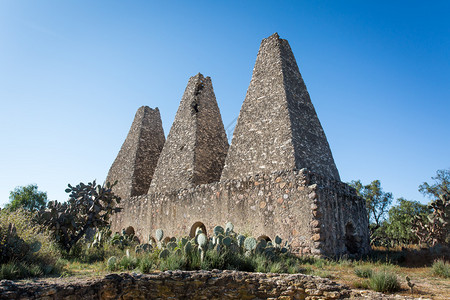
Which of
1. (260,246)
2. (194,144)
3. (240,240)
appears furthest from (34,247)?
(194,144)

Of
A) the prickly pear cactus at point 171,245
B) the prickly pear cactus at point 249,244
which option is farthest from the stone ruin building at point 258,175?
the prickly pear cactus at point 171,245

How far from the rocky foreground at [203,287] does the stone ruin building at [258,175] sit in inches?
97.9

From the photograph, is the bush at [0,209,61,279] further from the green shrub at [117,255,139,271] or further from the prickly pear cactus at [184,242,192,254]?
the prickly pear cactus at [184,242,192,254]

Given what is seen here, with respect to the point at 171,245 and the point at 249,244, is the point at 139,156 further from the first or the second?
the point at 249,244

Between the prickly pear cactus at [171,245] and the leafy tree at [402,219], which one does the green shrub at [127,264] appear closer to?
the prickly pear cactus at [171,245]

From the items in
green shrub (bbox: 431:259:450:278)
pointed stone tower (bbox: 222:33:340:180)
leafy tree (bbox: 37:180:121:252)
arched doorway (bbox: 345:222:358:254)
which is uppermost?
pointed stone tower (bbox: 222:33:340:180)

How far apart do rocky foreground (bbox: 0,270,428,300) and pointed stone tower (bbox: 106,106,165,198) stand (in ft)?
35.1

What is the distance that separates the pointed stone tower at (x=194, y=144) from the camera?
1301cm

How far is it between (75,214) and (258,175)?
642cm

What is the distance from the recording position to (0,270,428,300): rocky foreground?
4480 millimetres

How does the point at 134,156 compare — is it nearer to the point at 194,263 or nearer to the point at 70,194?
the point at 70,194

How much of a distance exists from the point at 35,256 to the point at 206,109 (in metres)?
9.73

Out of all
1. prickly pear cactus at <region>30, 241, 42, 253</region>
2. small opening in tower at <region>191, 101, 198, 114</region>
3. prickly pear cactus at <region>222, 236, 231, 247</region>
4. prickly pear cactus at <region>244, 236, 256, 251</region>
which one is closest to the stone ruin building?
small opening in tower at <region>191, 101, 198, 114</region>

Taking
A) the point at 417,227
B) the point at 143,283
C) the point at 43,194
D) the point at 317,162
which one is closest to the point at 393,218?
the point at 417,227
